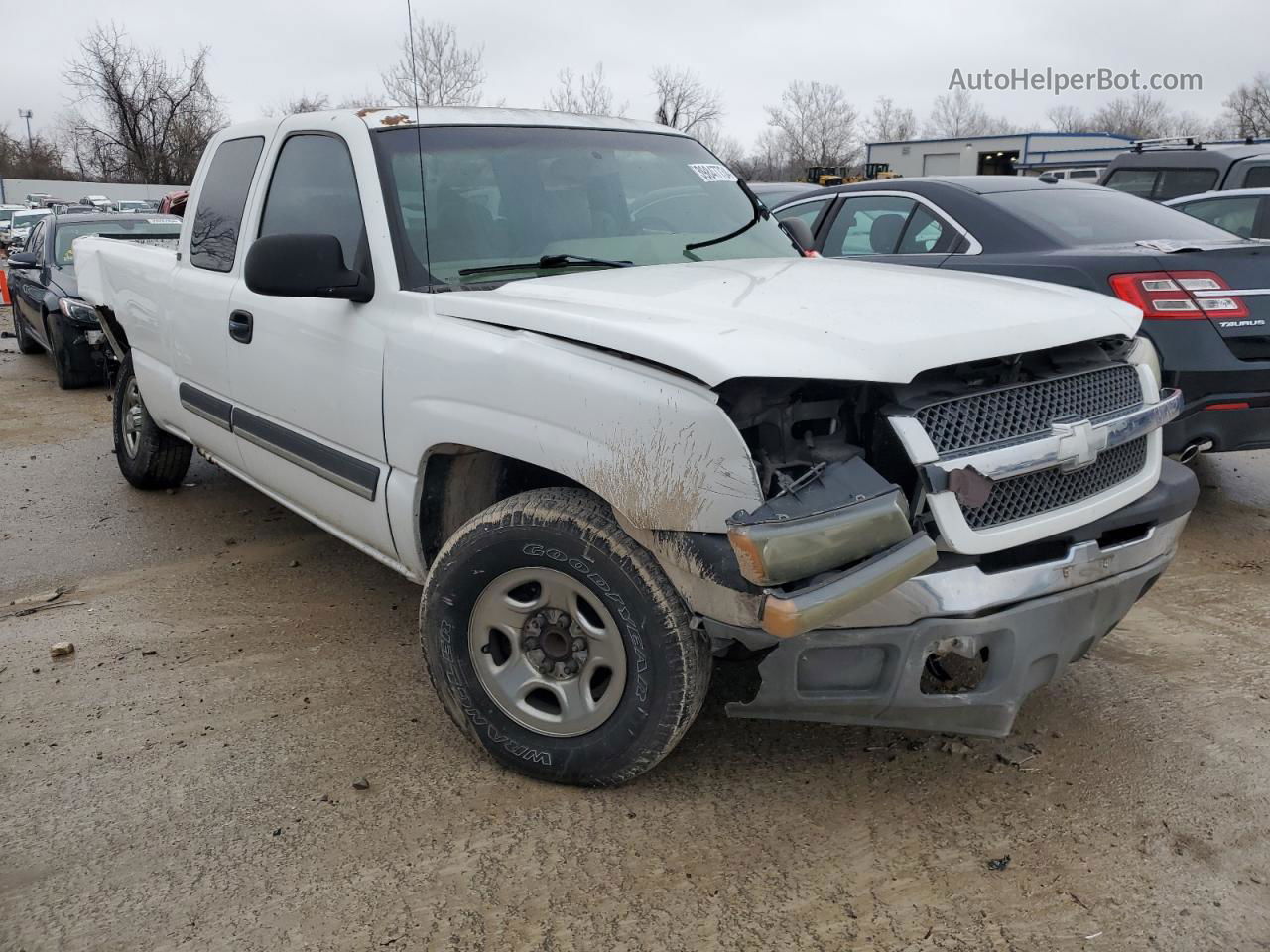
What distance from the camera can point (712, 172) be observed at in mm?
4270

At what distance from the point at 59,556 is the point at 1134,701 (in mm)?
4756

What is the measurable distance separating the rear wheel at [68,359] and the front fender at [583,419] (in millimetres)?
8176

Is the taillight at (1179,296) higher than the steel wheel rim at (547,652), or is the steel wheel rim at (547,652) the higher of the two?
the taillight at (1179,296)

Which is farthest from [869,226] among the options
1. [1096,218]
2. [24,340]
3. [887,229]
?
[24,340]

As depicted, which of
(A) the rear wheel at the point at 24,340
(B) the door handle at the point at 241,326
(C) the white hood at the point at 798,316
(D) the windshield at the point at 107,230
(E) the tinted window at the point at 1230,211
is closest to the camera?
(C) the white hood at the point at 798,316

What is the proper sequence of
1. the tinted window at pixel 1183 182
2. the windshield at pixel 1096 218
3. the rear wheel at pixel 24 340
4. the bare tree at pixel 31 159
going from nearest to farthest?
the windshield at pixel 1096 218
the tinted window at pixel 1183 182
the rear wheel at pixel 24 340
the bare tree at pixel 31 159

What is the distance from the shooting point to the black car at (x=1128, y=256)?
4.74 m

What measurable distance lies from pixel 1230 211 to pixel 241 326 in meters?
7.68

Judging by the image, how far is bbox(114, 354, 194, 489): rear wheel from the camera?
5898 millimetres

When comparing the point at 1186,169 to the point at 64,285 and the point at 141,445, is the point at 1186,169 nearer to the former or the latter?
the point at 141,445

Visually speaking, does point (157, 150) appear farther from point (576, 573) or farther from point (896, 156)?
point (576, 573)

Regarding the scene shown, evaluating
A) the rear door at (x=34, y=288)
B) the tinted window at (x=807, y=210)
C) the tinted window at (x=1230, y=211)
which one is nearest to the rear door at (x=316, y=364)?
the tinted window at (x=807, y=210)

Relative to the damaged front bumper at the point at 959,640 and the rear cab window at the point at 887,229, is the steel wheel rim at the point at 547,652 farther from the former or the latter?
the rear cab window at the point at 887,229

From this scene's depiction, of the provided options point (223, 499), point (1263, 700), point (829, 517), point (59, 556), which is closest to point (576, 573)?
point (829, 517)
